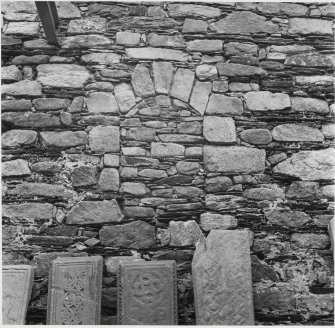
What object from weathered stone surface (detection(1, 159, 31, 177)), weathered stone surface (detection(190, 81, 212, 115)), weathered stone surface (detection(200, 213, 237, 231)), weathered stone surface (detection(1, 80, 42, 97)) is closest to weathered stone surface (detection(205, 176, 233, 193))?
weathered stone surface (detection(200, 213, 237, 231))

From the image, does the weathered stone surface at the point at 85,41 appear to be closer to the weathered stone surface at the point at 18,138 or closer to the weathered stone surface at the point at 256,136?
the weathered stone surface at the point at 18,138

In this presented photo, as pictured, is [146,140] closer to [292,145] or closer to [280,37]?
[292,145]

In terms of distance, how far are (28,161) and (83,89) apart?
652 mm

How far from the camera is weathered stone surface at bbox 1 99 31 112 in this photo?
308cm

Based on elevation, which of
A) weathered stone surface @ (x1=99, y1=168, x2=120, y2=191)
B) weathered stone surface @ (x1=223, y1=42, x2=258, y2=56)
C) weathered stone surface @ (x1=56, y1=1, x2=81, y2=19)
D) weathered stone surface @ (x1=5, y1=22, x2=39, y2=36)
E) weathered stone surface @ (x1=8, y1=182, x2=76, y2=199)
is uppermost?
weathered stone surface @ (x1=56, y1=1, x2=81, y2=19)

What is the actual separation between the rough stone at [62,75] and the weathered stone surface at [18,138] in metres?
0.39

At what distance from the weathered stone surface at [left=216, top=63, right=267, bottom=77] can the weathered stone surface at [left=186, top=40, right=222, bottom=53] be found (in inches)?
5.5

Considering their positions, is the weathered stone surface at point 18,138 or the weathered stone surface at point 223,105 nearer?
the weathered stone surface at point 18,138

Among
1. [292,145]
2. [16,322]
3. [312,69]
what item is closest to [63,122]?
[16,322]

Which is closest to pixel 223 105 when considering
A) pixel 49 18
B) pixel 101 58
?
pixel 101 58

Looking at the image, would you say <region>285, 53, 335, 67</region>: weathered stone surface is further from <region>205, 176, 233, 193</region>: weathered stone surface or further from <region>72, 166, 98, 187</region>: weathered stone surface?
<region>72, 166, 98, 187</region>: weathered stone surface

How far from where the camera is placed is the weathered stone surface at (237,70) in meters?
3.21

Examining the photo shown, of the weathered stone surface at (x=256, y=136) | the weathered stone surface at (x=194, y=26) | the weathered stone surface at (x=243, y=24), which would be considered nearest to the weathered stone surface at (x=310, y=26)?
the weathered stone surface at (x=243, y=24)

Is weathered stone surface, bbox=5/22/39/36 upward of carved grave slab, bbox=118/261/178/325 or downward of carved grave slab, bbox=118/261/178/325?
upward
